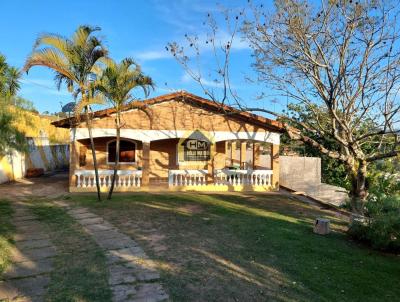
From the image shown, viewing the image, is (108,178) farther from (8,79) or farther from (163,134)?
(8,79)

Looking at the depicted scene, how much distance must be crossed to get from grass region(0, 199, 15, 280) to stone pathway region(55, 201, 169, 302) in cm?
143

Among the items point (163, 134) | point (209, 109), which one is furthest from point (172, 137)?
point (209, 109)

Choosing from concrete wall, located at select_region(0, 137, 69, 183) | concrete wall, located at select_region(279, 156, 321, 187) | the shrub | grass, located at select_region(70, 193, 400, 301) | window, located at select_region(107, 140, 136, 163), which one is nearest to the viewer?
grass, located at select_region(70, 193, 400, 301)

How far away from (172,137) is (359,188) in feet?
25.1

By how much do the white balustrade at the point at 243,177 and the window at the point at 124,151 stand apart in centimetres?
447

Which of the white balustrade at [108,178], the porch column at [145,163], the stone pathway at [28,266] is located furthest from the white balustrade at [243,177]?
the stone pathway at [28,266]

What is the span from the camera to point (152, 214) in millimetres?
8562

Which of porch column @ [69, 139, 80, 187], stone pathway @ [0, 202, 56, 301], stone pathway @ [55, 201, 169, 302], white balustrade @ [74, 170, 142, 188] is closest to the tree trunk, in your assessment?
stone pathway @ [55, 201, 169, 302]

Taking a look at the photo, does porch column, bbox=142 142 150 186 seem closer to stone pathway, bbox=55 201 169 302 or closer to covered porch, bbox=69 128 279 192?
covered porch, bbox=69 128 279 192

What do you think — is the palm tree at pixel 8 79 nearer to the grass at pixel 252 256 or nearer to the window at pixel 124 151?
the grass at pixel 252 256

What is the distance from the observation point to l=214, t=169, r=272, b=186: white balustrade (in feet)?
46.9

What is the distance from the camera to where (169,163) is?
16.2 metres

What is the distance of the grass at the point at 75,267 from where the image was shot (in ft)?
12.5

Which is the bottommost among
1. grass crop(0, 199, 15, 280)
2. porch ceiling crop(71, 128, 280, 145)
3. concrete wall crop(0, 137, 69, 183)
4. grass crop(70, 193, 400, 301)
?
grass crop(70, 193, 400, 301)
